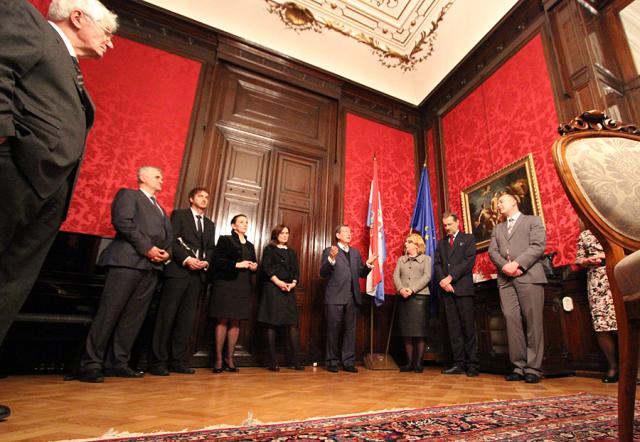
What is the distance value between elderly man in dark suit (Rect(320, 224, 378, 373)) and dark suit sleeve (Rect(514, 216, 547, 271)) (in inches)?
55.6

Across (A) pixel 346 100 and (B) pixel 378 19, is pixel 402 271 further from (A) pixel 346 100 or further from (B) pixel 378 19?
(B) pixel 378 19

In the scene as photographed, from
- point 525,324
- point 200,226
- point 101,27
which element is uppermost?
point 101,27

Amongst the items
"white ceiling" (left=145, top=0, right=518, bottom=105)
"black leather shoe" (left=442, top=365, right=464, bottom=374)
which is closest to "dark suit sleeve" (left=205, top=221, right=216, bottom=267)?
"black leather shoe" (left=442, top=365, right=464, bottom=374)

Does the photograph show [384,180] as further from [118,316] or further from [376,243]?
[118,316]

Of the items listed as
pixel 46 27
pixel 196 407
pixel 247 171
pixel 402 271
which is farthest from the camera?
pixel 247 171

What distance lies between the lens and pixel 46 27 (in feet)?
3.69

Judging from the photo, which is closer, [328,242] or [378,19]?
[328,242]

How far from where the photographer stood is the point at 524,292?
2.81m

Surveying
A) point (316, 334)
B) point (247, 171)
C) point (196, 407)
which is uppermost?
point (247, 171)

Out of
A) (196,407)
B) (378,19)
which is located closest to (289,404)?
(196,407)

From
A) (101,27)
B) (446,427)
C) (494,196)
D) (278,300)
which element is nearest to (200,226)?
(278,300)

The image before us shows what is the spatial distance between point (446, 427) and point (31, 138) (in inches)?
62.4

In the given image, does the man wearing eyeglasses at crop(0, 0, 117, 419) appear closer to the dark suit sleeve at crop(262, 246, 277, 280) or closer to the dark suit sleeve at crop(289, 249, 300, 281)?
the dark suit sleeve at crop(262, 246, 277, 280)

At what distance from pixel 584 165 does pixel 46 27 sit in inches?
69.6
